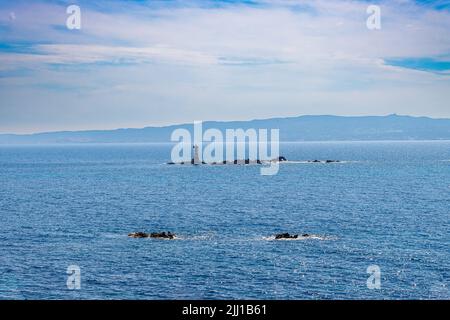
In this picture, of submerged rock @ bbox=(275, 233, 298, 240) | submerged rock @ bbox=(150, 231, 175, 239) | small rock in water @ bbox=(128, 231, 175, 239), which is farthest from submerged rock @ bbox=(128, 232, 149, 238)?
submerged rock @ bbox=(275, 233, 298, 240)

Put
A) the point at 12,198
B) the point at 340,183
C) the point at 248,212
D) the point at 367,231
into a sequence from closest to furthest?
the point at 367,231, the point at 248,212, the point at 12,198, the point at 340,183

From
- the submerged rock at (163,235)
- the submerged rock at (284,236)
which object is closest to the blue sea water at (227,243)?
the submerged rock at (284,236)

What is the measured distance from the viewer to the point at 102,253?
207ft

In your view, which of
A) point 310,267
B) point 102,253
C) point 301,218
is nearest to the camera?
point 310,267

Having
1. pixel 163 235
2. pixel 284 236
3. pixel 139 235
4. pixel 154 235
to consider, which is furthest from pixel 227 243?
pixel 139 235

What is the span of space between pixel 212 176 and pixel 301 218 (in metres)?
99.3

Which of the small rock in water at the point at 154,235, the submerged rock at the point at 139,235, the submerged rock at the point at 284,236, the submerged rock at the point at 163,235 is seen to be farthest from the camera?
the submerged rock at the point at 139,235

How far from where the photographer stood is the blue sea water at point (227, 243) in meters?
48.0

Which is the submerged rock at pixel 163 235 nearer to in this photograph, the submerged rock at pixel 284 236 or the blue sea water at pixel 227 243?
the blue sea water at pixel 227 243

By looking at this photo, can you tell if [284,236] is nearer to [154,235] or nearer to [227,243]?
[227,243]
